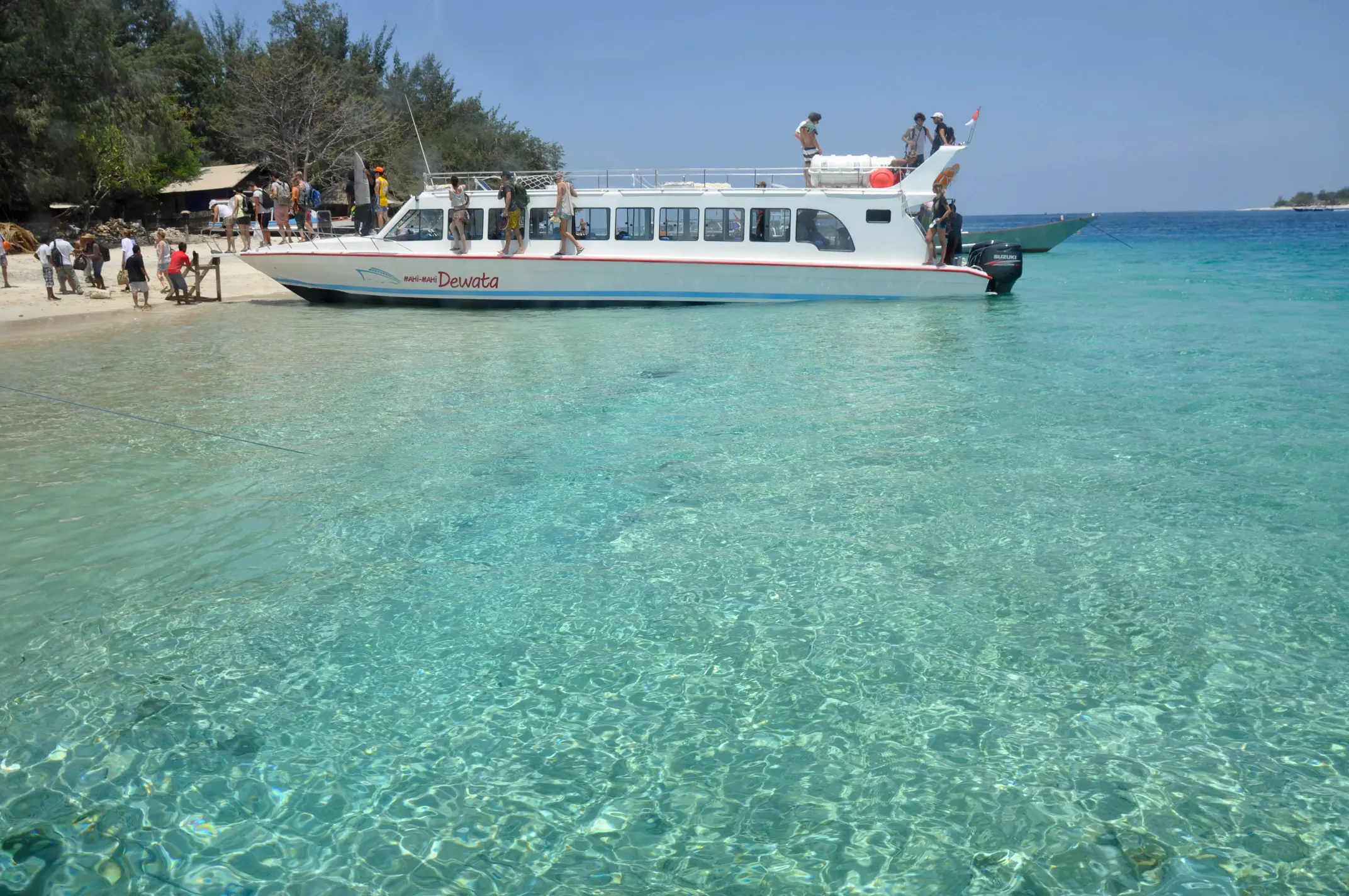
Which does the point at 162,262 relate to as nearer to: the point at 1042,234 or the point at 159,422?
the point at 159,422

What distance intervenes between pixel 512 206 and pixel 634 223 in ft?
7.48

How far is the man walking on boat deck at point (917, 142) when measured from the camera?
18.1 meters

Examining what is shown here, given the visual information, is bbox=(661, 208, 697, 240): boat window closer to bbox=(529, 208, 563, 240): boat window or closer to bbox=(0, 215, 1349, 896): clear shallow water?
bbox=(529, 208, 563, 240): boat window

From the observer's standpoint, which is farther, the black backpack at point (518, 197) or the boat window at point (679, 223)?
the boat window at point (679, 223)

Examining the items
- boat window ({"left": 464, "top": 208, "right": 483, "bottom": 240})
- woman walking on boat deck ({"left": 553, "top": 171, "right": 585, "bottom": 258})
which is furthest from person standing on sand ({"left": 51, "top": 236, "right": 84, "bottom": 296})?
woman walking on boat deck ({"left": 553, "top": 171, "right": 585, "bottom": 258})

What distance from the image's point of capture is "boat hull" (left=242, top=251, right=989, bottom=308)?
17.9 metres

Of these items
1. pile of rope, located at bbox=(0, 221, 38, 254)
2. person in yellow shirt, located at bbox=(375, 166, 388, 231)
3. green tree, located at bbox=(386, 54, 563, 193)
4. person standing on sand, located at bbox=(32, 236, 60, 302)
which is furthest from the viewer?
green tree, located at bbox=(386, 54, 563, 193)

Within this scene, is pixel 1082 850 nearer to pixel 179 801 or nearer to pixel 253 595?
pixel 179 801

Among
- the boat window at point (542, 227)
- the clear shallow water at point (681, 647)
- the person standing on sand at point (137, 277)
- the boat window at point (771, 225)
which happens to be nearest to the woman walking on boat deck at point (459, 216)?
the boat window at point (542, 227)

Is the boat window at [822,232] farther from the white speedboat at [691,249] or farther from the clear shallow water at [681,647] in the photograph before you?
A: the clear shallow water at [681,647]

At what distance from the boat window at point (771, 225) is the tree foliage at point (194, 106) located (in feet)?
73.0

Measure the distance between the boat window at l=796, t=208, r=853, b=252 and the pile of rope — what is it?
2137 centimetres

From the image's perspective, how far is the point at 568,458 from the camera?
8102 millimetres

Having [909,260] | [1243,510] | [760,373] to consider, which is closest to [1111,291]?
[909,260]
